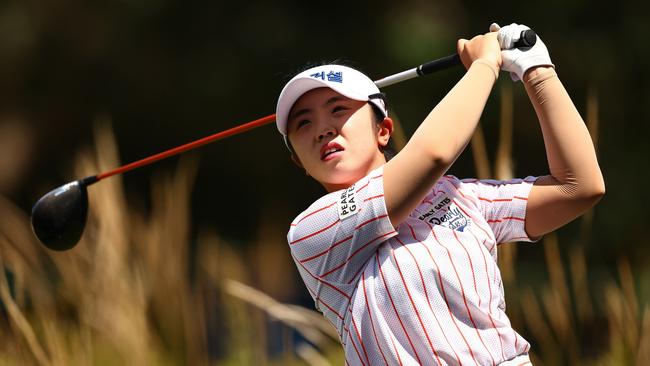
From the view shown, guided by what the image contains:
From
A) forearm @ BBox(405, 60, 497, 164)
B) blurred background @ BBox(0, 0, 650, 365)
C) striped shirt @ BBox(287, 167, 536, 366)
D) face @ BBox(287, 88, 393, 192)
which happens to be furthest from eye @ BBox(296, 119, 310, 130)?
blurred background @ BBox(0, 0, 650, 365)

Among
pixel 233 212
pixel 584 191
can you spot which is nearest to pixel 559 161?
pixel 584 191

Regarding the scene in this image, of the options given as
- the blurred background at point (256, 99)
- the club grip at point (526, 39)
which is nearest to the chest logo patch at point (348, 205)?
the club grip at point (526, 39)

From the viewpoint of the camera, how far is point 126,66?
1079cm

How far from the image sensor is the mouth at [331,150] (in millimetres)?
2543

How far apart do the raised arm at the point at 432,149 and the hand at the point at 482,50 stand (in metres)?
0.09

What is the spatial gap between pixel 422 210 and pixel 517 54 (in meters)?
0.38

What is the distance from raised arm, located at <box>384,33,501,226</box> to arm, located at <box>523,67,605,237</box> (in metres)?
0.17

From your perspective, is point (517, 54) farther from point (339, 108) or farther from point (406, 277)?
point (406, 277)

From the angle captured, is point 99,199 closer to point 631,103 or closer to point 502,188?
point 502,188

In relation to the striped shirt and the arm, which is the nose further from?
the arm

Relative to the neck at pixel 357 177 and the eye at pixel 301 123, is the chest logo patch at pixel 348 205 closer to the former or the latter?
the neck at pixel 357 177

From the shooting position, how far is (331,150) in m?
2.55

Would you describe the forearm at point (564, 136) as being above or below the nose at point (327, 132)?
below

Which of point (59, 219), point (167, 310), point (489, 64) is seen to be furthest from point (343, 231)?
point (167, 310)
